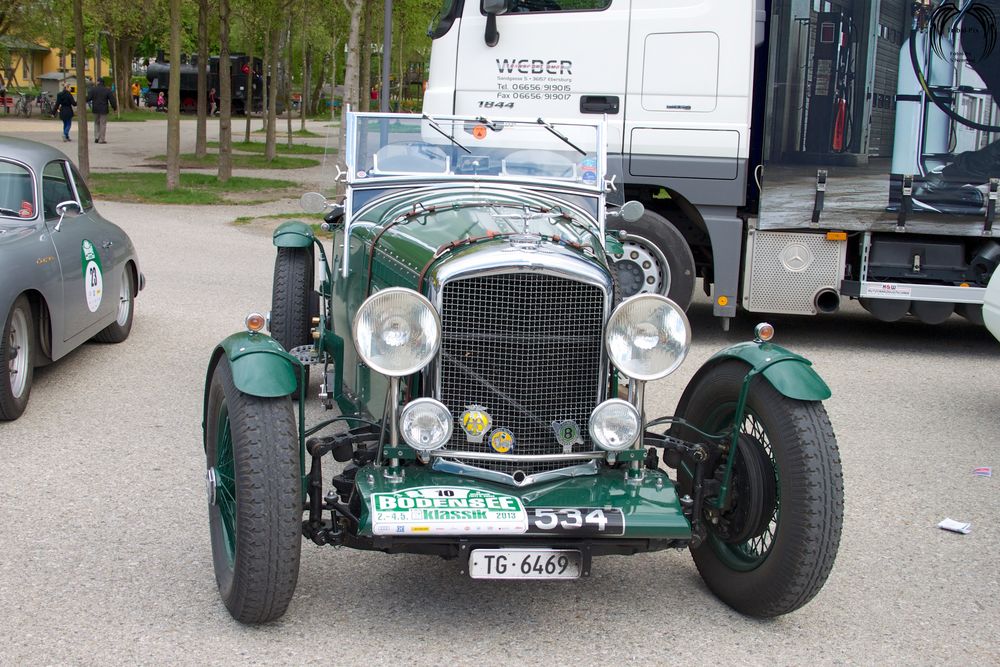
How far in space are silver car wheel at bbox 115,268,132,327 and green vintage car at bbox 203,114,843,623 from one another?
4339mm

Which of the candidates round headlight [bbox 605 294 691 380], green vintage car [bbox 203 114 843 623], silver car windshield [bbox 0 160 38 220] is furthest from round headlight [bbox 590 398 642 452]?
silver car windshield [bbox 0 160 38 220]

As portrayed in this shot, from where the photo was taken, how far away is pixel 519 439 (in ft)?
14.0

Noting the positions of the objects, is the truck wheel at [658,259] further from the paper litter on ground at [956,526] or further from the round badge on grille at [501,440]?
the round badge on grille at [501,440]

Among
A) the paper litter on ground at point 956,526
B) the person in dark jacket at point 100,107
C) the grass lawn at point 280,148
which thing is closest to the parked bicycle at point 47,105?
the person in dark jacket at point 100,107

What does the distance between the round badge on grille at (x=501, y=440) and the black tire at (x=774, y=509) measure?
85 centimetres

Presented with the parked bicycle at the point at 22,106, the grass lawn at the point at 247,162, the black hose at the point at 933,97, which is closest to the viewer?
the black hose at the point at 933,97

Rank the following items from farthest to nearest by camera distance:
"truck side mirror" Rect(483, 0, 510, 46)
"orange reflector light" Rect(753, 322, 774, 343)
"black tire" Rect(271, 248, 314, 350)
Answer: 1. "truck side mirror" Rect(483, 0, 510, 46)
2. "black tire" Rect(271, 248, 314, 350)
3. "orange reflector light" Rect(753, 322, 774, 343)

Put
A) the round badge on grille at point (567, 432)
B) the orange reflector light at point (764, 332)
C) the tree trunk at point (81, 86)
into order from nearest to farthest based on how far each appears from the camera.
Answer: the round badge on grille at point (567, 432), the orange reflector light at point (764, 332), the tree trunk at point (81, 86)

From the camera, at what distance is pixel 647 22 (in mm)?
8938

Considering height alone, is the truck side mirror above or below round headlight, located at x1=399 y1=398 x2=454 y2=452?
above

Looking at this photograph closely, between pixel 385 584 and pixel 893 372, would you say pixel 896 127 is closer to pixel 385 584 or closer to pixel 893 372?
pixel 893 372

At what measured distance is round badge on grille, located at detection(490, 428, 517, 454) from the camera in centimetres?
424

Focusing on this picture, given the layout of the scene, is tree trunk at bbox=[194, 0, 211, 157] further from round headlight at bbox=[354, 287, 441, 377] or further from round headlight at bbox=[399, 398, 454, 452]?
round headlight at bbox=[399, 398, 454, 452]

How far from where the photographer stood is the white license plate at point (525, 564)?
12.5 feet
